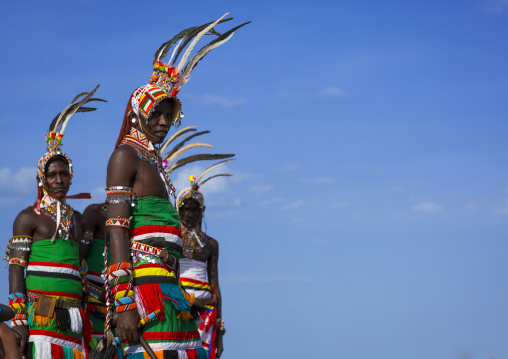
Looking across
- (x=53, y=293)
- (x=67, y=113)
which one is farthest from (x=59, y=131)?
(x=53, y=293)

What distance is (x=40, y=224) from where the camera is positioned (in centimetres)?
896

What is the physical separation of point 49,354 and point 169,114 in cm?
301

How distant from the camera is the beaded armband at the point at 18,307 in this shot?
8562 mm

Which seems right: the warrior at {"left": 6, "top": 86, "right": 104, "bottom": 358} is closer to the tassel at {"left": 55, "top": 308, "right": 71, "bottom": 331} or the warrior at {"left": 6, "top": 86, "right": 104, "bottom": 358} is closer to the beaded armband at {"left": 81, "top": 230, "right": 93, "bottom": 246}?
the tassel at {"left": 55, "top": 308, "right": 71, "bottom": 331}

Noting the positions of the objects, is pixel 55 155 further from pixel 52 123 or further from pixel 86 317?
pixel 86 317

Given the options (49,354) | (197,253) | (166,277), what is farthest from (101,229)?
Result: (166,277)

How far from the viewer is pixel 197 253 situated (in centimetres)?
1266

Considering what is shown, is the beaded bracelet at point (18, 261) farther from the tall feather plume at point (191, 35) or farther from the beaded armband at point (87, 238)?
the tall feather plume at point (191, 35)

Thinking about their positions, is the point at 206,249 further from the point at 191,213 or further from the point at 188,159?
the point at 188,159

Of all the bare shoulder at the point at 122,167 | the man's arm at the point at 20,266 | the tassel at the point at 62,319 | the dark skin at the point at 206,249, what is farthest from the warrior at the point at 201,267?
the bare shoulder at the point at 122,167

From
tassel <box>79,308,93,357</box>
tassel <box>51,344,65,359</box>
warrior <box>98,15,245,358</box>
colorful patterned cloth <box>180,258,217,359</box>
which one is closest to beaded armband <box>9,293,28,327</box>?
tassel <box>51,344,65,359</box>

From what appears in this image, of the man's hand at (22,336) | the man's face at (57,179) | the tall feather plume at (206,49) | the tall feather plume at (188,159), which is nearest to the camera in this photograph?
the tall feather plume at (206,49)

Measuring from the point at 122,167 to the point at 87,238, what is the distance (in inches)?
132

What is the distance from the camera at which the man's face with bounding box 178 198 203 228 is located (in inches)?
504
